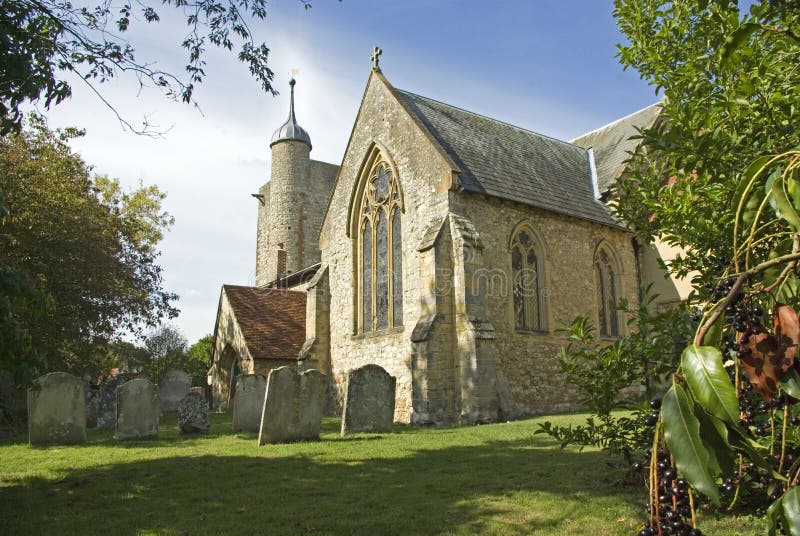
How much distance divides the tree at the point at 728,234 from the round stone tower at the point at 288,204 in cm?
3052

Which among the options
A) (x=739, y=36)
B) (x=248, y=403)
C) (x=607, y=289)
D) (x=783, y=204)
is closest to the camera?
(x=783, y=204)

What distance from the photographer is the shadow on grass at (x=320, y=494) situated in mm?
5750

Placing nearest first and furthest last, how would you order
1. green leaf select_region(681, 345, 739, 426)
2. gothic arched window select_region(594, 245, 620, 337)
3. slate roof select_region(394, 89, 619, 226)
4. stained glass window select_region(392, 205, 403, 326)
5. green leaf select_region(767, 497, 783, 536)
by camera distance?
green leaf select_region(681, 345, 739, 426), green leaf select_region(767, 497, 783, 536), slate roof select_region(394, 89, 619, 226), stained glass window select_region(392, 205, 403, 326), gothic arched window select_region(594, 245, 620, 337)

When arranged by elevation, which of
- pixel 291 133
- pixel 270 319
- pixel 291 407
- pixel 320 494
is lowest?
pixel 320 494

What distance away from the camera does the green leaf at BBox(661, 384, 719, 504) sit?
1.17 m

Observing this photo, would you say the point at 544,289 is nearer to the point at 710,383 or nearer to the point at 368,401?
the point at 368,401

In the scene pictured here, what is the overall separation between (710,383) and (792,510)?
1.13ft

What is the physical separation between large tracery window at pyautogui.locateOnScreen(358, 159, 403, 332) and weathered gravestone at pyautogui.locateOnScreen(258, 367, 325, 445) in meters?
5.96

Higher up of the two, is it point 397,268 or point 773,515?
point 397,268

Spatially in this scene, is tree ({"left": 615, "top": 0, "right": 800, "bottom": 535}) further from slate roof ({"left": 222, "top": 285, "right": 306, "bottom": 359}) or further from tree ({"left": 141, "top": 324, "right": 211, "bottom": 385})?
tree ({"left": 141, "top": 324, "right": 211, "bottom": 385})

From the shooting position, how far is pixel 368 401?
12.4 m

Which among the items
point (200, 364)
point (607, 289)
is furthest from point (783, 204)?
point (200, 364)

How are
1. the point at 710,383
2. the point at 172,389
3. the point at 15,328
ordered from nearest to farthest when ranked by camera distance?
the point at 710,383 → the point at 15,328 → the point at 172,389

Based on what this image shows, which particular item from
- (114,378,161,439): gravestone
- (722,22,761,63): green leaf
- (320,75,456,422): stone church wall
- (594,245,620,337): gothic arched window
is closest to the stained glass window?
(320,75,456,422): stone church wall
